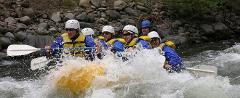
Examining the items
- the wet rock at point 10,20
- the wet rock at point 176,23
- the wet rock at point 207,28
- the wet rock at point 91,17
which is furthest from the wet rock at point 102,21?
the wet rock at point 207,28

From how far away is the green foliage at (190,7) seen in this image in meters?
20.2

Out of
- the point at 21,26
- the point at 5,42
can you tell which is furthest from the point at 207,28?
the point at 5,42

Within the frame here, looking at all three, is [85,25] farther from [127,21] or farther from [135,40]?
[135,40]

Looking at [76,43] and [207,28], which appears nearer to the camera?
[76,43]

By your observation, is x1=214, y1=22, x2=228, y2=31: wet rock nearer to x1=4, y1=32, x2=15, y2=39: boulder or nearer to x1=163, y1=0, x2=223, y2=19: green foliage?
x1=163, y1=0, x2=223, y2=19: green foliage

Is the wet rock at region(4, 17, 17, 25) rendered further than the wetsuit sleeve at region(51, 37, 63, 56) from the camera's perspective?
Yes

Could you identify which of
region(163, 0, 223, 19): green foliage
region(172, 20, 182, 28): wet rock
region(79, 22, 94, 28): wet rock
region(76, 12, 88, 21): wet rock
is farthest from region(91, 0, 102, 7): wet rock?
region(172, 20, 182, 28): wet rock

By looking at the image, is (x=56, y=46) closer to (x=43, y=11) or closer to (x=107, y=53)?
(x=107, y=53)

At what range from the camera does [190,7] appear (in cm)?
2025

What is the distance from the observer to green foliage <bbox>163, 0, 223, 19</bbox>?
20203mm

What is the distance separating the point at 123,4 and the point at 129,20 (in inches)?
41.8

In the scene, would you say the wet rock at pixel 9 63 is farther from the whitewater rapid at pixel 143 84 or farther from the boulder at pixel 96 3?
the boulder at pixel 96 3

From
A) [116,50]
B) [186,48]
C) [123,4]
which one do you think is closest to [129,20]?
[123,4]

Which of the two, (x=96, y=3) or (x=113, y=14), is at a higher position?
(x=96, y=3)
